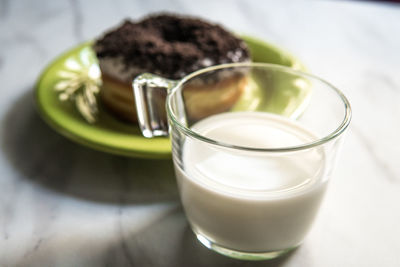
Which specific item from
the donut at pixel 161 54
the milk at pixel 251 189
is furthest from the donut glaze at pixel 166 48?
the milk at pixel 251 189

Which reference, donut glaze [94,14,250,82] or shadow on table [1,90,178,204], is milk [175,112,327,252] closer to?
shadow on table [1,90,178,204]

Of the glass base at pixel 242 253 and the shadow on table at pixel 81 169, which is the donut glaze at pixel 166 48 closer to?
the shadow on table at pixel 81 169

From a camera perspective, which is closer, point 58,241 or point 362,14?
point 58,241

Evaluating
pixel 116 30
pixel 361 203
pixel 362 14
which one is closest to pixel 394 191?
pixel 361 203

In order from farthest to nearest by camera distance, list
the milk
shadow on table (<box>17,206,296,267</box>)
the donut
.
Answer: the donut, shadow on table (<box>17,206,296,267</box>), the milk

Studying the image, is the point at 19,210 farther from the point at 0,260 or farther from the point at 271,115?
the point at 271,115

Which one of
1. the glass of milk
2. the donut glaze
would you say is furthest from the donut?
the glass of milk

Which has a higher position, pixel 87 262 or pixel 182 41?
pixel 182 41
